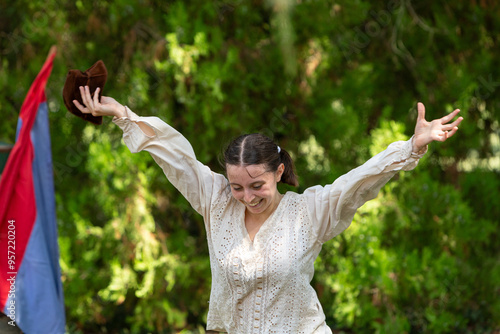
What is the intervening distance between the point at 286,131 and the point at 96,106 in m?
2.75

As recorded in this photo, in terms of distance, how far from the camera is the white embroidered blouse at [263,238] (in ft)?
7.39

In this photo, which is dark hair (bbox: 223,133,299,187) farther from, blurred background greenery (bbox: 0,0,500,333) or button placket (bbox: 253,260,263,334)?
blurred background greenery (bbox: 0,0,500,333)

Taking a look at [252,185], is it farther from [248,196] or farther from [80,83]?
[80,83]

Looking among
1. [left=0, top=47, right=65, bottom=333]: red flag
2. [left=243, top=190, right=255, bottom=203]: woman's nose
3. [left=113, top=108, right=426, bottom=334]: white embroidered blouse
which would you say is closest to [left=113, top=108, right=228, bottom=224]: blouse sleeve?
[left=113, top=108, right=426, bottom=334]: white embroidered blouse

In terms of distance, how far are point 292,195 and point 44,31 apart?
307 cm

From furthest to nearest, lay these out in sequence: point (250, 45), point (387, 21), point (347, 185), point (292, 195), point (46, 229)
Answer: point (387, 21) < point (250, 45) < point (46, 229) < point (292, 195) < point (347, 185)

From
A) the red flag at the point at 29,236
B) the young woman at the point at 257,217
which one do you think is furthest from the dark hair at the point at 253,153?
the red flag at the point at 29,236

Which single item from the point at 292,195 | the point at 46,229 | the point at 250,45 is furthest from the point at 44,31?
the point at 292,195

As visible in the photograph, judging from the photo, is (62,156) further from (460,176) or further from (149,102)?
(460,176)

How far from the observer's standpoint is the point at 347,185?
7.20 ft

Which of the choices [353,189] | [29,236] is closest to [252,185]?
[353,189]

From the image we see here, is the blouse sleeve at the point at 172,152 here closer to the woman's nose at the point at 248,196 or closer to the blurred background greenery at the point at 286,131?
the woman's nose at the point at 248,196

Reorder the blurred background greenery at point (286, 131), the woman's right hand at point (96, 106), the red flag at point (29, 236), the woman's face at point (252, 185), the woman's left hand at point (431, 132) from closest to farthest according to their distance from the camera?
the woman's left hand at point (431, 132) < the woman's face at point (252, 185) < the woman's right hand at point (96, 106) < the red flag at point (29, 236) < the blurred background greenery at point (286, 131)

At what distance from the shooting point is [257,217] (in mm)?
2385
